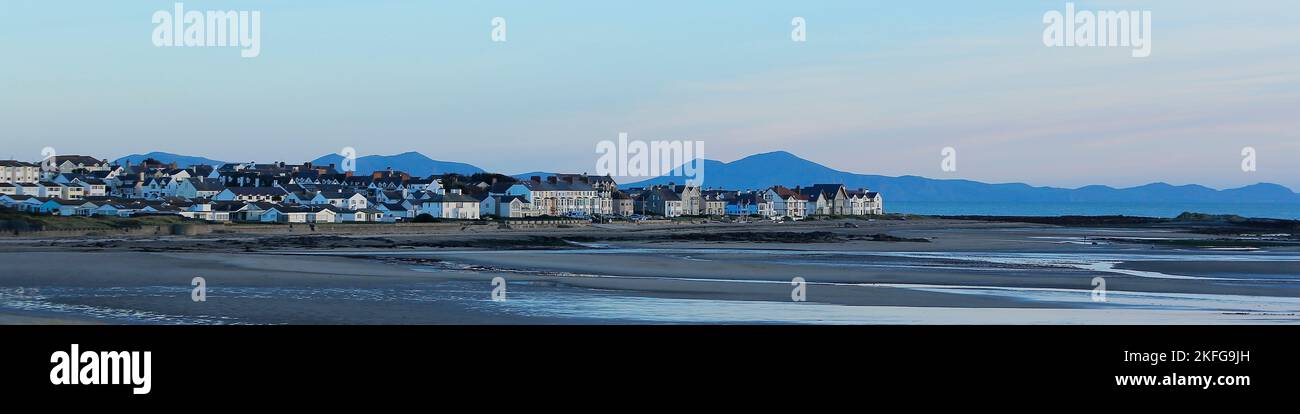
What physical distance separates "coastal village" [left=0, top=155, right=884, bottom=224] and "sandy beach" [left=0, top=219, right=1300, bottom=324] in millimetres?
31420

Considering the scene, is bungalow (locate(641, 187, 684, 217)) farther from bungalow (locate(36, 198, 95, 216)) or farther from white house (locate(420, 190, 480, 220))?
bungalow (locate(36, 198, 95, 216))

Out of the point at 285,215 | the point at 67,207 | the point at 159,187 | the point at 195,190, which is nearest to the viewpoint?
the point at 285,215

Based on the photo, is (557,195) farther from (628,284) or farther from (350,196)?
(628,284)

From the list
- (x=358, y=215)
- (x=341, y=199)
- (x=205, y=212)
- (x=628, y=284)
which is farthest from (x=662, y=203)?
(x=628, y=284)

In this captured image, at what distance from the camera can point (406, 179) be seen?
12375 cm

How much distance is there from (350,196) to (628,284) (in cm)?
6990

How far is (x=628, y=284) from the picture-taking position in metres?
28.2

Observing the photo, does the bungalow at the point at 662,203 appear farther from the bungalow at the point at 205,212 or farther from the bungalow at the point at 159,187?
the bungalow at the point at 205,212

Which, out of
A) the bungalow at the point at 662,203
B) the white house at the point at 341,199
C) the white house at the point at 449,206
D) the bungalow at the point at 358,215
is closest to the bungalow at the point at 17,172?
the white house at the point at 341,199
